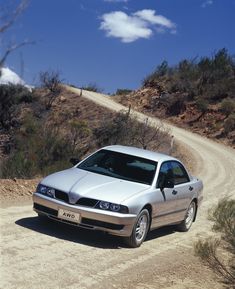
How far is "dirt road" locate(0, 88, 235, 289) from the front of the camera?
6781 mm

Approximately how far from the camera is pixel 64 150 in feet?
67.6

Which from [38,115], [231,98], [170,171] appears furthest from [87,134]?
[170,171]

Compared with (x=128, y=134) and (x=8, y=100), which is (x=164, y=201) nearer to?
(x=128, y=134)

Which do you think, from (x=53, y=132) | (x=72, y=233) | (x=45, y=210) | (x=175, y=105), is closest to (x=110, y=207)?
(x=72, y=233)

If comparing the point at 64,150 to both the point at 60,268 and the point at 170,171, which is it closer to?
the point at 170,171

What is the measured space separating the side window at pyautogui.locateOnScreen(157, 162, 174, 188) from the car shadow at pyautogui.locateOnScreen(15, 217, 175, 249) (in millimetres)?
1240

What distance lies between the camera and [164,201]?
32.7 feet

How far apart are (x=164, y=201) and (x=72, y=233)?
1.74 meters

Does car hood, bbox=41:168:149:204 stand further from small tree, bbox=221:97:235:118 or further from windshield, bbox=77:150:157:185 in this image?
small tree, bbox=221:97:235:118

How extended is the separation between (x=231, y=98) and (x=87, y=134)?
74.2 feet

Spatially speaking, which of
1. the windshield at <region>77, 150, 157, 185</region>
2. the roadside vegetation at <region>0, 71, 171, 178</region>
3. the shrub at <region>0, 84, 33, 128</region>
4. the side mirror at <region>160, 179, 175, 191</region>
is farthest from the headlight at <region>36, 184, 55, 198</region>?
the shrub at <region>0, 84, 33, 128</region>

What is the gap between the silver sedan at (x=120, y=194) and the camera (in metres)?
8.73

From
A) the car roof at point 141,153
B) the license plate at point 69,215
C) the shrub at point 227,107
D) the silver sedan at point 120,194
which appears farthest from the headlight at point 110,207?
the shrub at point 227,107

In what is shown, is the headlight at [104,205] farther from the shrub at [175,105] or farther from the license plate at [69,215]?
the shrub at [175,105]
